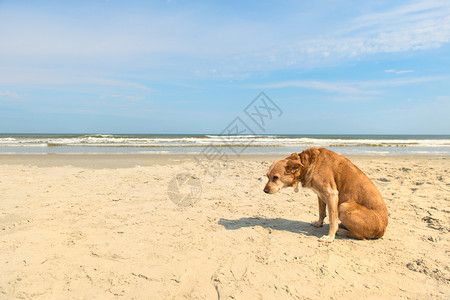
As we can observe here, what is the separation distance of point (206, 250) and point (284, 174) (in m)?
1.48

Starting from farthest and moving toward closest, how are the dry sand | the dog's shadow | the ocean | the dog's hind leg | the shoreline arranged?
the ocean
the shoreline
the dog's shadow
the dog's hind leg
the dry sand

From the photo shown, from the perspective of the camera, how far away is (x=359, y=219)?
12.8ft

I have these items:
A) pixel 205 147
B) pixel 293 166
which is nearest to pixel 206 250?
pixel 293 166

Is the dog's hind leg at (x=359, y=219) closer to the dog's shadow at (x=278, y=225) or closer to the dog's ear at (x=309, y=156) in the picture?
the dog's shadow at (x=278, y=225)

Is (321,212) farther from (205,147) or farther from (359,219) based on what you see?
(205,147)

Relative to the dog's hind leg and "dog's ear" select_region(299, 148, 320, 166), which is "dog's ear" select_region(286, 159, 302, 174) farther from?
the dog's hind leg

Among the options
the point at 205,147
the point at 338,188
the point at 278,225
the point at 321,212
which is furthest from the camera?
the point at 205,147

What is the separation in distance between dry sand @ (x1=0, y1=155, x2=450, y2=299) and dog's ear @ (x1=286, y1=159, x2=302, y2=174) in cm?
98

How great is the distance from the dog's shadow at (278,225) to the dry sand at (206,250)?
0.06 feet

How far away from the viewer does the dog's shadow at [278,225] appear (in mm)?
4466

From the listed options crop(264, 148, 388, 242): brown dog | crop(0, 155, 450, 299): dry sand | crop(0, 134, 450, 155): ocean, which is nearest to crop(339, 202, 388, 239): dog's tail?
crop(264, 148, 388, 242): brown dog

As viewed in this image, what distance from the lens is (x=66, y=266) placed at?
325cm

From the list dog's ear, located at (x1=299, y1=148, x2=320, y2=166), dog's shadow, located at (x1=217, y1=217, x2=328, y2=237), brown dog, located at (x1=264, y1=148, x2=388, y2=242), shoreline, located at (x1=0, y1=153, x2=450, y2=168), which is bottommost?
dog's shadow, located at (x1=217, y1=217, x2=328, y2=237)

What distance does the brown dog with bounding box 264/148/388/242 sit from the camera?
3.92 m
